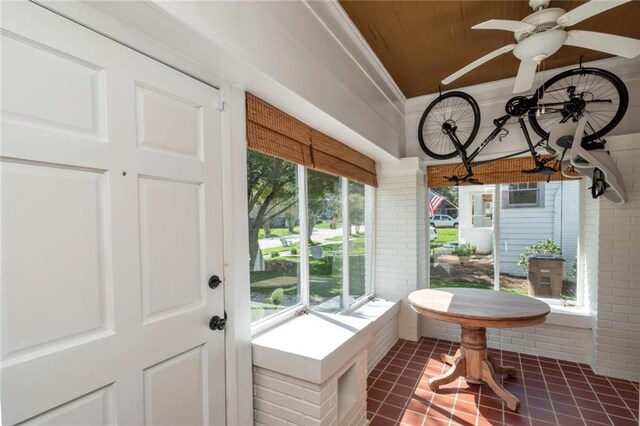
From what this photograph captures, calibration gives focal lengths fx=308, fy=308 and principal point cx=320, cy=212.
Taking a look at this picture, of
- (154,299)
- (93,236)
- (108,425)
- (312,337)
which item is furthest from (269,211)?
(108,425)

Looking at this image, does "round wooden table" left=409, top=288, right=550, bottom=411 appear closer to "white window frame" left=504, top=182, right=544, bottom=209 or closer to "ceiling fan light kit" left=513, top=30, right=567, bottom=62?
"white window frame" left=504, top=182, right=544, bottom=209

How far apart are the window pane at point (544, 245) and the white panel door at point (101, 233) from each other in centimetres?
334

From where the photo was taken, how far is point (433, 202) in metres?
3.99

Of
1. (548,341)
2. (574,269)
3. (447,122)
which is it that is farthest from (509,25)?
(548,341)

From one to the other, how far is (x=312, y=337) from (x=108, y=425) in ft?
3.68

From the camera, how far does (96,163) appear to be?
111 centimetres

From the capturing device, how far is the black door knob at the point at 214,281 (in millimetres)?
1555

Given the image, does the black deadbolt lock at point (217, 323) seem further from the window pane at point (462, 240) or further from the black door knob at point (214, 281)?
the window pane at point (462, 240)

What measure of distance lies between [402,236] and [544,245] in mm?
1511

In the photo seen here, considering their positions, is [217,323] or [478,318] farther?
[478,318]

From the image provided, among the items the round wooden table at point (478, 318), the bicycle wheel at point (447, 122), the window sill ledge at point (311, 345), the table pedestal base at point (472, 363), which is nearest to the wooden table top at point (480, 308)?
the round wooden table at point (478, 318)

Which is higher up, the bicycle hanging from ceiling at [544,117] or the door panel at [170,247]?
the bicycle hanging from ceiling at [544,117]

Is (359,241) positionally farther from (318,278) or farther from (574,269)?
(574,269)

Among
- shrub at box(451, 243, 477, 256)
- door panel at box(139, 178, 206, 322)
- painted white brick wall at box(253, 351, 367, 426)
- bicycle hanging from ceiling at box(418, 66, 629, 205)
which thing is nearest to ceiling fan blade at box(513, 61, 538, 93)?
bicycle hanging from ceiling at box(418, 66, 629, 205)
